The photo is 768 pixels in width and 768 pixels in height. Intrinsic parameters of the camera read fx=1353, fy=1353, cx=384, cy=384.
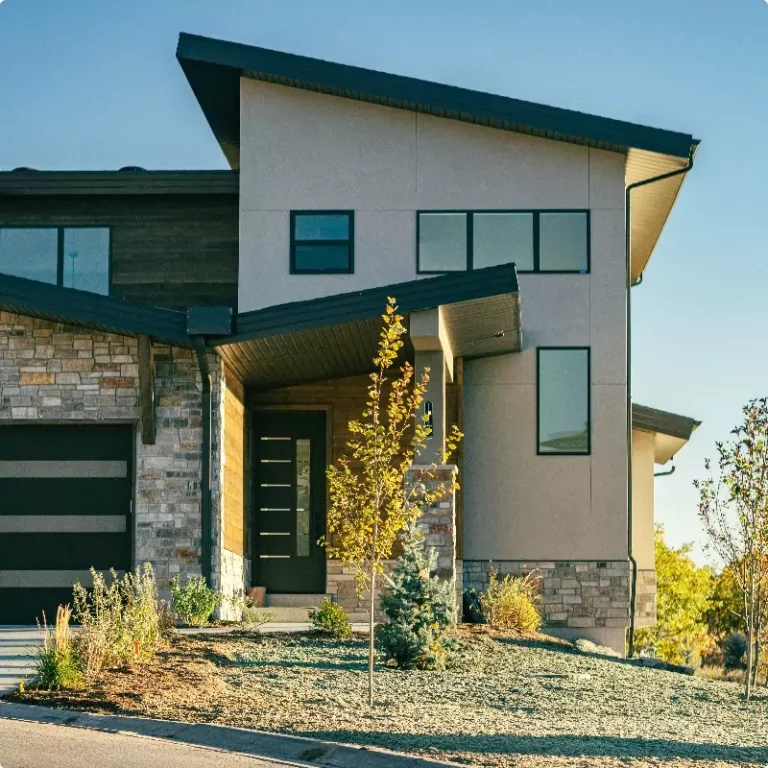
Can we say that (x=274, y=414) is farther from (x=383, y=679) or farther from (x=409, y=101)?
(x=383, y=679)

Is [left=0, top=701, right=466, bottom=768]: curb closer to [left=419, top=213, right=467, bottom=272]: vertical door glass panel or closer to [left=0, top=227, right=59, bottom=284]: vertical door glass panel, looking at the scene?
[left=419, top=213, right=467, bottom=272]: vertical door glass panel

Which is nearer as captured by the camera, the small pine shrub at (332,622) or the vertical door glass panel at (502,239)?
the small pine shrub at (332,622)

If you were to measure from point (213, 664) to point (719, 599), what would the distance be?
78.5 feet

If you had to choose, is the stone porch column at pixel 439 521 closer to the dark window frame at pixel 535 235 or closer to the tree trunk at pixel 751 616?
the tree trunk at pixel 751 616

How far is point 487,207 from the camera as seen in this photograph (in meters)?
19.6

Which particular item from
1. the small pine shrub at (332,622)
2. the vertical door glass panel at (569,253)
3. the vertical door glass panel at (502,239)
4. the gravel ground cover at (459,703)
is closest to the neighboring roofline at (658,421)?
the vertical door glass panel at (569,253)

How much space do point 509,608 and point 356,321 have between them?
4262 mm

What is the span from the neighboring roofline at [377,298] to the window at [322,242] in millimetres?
3663

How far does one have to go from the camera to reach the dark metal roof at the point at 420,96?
756 inches

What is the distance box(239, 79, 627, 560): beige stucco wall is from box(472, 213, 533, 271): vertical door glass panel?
216 mm

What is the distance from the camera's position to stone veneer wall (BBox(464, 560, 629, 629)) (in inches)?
753

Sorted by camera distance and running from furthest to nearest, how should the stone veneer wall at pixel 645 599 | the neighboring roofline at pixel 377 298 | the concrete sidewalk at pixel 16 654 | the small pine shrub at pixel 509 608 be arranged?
1. the stone veneer wall at pixel 645 599
2. the small pine shrub at pixel 509 608
3. the neighboring roofline at pixel 377 298
4. the concrete sidewalk at pixel 16 654

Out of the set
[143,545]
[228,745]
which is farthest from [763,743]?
[143,545]

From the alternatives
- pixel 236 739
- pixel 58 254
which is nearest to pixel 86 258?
pixel 58 254
